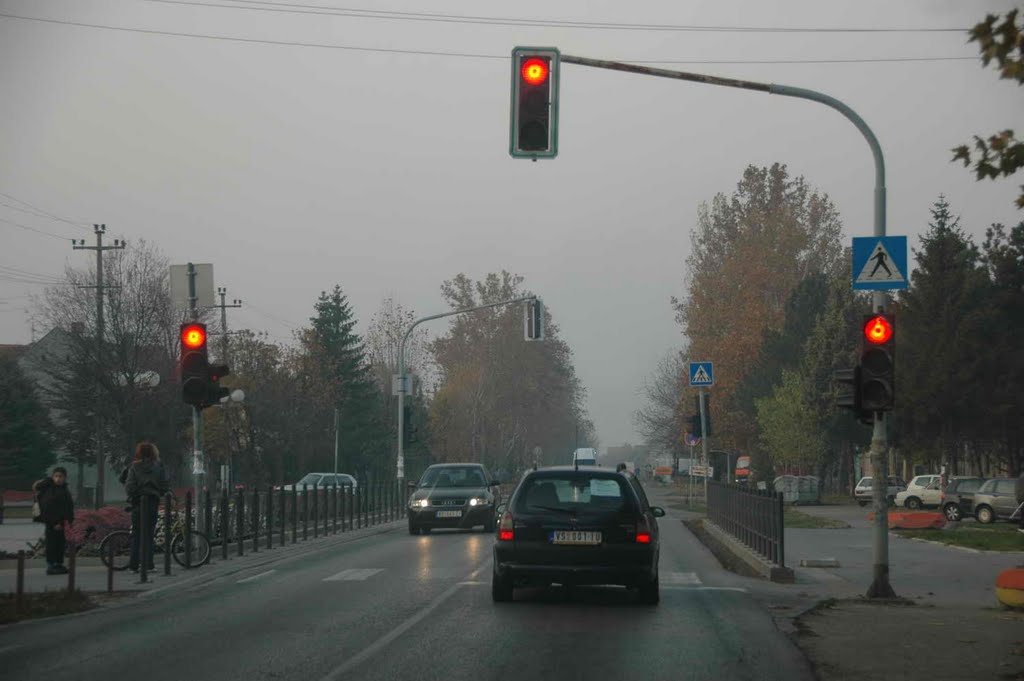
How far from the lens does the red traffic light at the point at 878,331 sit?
15.7 meters

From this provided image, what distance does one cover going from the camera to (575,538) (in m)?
14.4

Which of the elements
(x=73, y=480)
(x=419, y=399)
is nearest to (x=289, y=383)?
(x=419, y=399)

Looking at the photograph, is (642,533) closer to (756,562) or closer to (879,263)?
(879,263)

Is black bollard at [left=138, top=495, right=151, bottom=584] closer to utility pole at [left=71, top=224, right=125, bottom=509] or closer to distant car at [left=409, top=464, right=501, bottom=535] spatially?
distant car at [left=409, top=464, right=501, bottom=535]

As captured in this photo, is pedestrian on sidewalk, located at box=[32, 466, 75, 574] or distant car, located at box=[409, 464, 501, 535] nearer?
pedestrian on sidewalk, located at box=[32, 466, 75, 574]

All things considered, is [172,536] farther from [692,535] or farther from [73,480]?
[73,480]

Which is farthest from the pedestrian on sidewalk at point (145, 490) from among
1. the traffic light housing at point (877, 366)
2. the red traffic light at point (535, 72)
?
the traffic light housing at point (877, 366)

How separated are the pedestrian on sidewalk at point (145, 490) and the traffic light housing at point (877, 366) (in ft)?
32.1

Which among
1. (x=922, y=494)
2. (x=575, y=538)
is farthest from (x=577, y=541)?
(x=922, y=494)

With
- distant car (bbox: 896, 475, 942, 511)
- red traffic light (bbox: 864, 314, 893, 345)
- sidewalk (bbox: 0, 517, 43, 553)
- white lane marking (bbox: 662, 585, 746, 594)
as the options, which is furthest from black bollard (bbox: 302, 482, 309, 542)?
distant car (bbox: 896, 475, 942, 511)

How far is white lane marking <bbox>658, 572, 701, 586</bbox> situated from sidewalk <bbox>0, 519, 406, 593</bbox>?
630 centimetres

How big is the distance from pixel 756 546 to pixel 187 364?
31.1 ft

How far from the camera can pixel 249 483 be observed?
182 feet

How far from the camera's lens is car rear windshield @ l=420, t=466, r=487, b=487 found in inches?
1233
